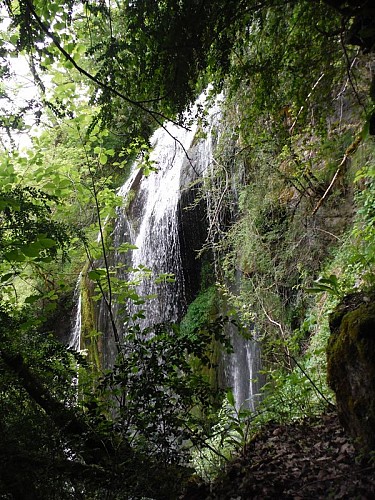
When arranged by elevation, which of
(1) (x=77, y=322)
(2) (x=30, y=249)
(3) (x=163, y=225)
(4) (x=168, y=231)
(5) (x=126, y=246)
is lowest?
(2) (x=30, y=249)

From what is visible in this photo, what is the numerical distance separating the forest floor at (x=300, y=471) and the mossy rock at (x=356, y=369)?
17cm

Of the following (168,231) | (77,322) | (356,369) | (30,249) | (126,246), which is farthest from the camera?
(77,322)

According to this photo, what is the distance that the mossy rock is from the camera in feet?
7.76

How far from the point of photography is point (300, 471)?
2643mm

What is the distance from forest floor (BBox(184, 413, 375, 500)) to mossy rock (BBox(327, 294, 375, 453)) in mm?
174

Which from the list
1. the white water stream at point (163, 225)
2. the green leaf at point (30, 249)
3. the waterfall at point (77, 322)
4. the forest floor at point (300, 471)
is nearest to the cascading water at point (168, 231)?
the white water stream at point (163, 225)

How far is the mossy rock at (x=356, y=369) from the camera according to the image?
2.37 meters

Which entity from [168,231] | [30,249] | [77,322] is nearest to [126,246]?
[30,249]

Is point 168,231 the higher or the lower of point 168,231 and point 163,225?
the lower

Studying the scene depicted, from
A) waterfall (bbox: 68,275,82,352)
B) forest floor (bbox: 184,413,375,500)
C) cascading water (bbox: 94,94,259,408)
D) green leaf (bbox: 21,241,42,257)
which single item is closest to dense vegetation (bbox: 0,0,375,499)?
green leaf (bbox: 21,241,42,257)

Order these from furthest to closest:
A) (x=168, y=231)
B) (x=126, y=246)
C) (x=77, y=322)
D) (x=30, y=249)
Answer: (x=77, y=322) < (x=168, y=231) < (x=126, y=246) < (x=30, y=249)

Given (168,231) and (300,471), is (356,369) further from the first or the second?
(168,231)

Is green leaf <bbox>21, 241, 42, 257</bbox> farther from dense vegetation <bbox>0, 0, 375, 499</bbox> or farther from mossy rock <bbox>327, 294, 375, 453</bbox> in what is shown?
mossy rock <bbox>327, 294, 375, 453</bbox>

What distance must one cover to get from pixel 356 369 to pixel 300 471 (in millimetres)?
740
